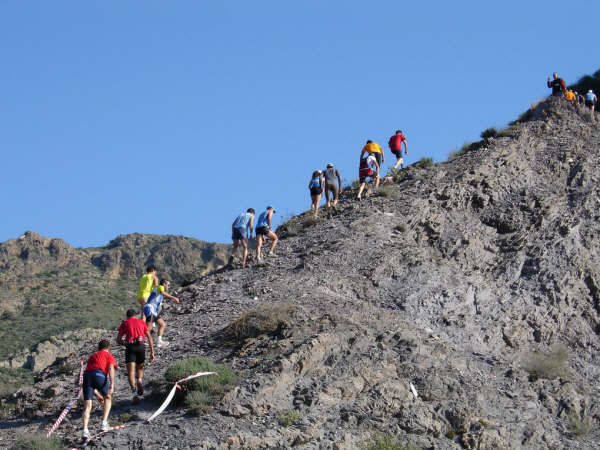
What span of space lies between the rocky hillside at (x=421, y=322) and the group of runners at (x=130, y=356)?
0.40 m

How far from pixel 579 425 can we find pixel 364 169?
9790 millimetres

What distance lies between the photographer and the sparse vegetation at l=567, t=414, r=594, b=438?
616 inches

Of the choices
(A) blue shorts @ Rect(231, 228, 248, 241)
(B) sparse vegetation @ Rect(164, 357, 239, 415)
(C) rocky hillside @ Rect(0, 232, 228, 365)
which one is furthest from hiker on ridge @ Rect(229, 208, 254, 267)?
(C) rocky hillside @ Rect(0, 232, 228, 365)

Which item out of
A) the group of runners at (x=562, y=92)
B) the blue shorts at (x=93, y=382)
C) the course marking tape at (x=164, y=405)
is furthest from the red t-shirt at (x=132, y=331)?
the group of runners at (x=562, y=92)

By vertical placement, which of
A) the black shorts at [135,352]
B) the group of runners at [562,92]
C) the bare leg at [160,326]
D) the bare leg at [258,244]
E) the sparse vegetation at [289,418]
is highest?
the group of runners at [562,92]

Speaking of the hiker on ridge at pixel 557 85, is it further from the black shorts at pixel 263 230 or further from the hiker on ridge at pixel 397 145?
the black shorts at pixel 263 230

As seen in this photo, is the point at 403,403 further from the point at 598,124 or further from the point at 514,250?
the point at 598,124

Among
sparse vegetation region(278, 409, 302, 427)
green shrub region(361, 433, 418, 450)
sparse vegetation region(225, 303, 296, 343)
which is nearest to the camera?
green shrub region(361, 433, 418, 450)

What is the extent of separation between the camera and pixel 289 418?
14023 millimetres

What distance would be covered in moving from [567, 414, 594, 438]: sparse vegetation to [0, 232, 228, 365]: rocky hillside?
21423 millimetres

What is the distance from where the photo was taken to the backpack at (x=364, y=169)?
23.5m

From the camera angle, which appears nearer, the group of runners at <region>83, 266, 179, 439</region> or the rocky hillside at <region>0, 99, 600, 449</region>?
the group of runners at <region>83, 266, 179, 439</region>

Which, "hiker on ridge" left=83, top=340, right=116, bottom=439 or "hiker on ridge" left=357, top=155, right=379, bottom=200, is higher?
"hiker on ridge" left=357, top=155, right=379, bottom=200

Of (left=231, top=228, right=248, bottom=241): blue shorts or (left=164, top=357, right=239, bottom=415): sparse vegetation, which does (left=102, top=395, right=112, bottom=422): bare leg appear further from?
(left=231, top=228, right=248, bottom=241): blue shorts
